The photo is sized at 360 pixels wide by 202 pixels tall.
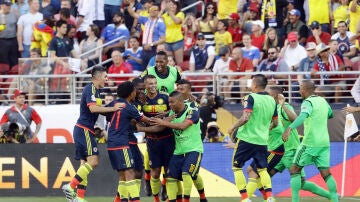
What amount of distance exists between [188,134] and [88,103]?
1807mm

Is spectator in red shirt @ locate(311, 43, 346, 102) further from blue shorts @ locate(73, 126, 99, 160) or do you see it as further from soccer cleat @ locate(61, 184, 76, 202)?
soccer cleat @ locate(61, 184, 76, 202)

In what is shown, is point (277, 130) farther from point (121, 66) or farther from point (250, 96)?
point (121, 66)

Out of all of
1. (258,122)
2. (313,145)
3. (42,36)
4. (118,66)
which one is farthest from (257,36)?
(258,122)

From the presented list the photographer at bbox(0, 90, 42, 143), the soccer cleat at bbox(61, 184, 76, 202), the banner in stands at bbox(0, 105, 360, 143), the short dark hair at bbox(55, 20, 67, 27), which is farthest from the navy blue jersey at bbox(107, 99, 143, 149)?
the short dark hair at bbox(55, 20, 67, 27)

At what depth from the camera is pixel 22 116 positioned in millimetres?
26266

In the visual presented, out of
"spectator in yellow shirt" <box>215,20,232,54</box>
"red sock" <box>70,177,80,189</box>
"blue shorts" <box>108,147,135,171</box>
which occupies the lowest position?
"red sock" <box>70,177,80,189</box>

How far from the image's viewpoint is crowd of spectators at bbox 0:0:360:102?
2762cm

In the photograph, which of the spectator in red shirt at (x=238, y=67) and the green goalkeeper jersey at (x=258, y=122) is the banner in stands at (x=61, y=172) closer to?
the spectator in red shirt at (x=238, y=67)

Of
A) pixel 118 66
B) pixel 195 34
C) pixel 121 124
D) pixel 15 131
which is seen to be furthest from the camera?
pixel 195 34

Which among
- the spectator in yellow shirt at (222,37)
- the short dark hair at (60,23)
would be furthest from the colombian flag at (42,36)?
the spectator in yellow shirt at (222,37)

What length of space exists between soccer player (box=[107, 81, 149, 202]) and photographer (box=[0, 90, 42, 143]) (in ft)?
23.0

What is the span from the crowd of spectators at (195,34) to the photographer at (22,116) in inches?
65.1

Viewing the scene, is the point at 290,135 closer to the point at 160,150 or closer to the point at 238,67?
the point at 160,150

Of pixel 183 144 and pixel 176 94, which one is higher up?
pixel 176 94
